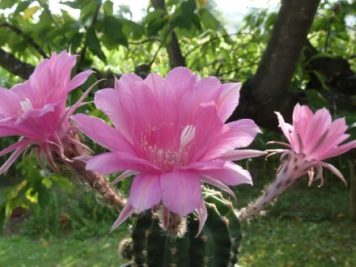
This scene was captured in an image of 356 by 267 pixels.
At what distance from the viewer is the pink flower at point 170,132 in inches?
27.5

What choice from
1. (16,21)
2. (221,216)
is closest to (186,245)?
(221,216)

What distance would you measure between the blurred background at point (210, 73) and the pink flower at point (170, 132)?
8.2 inches

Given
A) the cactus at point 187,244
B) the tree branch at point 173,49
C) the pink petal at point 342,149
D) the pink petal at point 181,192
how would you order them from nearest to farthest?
the pink petal at point 181,192
the pink petal at point 342,149
the cactus at point 187,244
the tree branch at point 173,49

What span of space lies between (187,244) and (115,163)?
0.36m

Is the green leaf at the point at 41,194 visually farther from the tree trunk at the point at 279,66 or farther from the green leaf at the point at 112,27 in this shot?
the tree trunk at the point at 279,66

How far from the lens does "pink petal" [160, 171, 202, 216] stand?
0.66 metres

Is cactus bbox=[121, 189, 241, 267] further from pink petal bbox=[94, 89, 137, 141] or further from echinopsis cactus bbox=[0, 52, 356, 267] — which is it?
pink petal bbox=[94, 89, 137, 141]

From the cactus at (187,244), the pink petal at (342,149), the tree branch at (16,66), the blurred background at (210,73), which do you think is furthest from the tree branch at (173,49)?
the pink petal at (342,149)

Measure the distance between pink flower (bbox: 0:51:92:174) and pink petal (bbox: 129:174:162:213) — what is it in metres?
0.16

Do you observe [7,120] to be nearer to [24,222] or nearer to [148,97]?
[148,97]

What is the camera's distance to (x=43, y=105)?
2.53ft

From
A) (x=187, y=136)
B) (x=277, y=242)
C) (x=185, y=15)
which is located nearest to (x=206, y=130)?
(x=187, y=136)

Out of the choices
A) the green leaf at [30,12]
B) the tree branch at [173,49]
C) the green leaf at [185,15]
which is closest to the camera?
the green leaf at [185,15]

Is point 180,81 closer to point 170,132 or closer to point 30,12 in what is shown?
point 170,132
